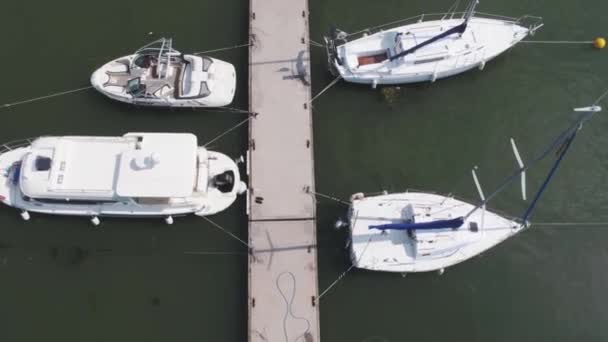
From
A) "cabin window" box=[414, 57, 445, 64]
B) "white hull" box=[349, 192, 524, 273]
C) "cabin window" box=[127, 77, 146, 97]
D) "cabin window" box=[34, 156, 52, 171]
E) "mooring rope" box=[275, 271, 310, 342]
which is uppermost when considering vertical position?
"cabin window" box=[414, 57, 445, 64]

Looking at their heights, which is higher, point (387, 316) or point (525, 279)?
point (525, 279)

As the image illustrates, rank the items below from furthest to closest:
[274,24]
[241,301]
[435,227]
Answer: [274,24], [241,301], [435,227]

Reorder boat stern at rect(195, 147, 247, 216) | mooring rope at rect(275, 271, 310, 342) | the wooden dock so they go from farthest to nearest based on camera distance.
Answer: boat stern at rect(195, 147, 247, 216) < the wooden dock < mooring rope at rect(275, 271, 310, 342)

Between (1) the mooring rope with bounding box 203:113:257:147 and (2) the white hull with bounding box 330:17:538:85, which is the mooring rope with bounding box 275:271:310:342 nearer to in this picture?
(1) the mooring rope with bounding box 203:113:257:147

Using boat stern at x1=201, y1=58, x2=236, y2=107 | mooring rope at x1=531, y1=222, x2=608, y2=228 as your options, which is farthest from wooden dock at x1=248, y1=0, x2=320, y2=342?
mooring rope at x1=531, y1=222, x2=608, y2=228

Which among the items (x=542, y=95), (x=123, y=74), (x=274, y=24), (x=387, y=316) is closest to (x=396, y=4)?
(x=274, y=24)

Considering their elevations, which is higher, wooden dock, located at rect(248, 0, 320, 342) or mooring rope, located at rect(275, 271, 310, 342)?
wooden dock, located at rect(248, 0, 320, 342)

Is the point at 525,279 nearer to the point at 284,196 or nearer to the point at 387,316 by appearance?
the point at 387,316
